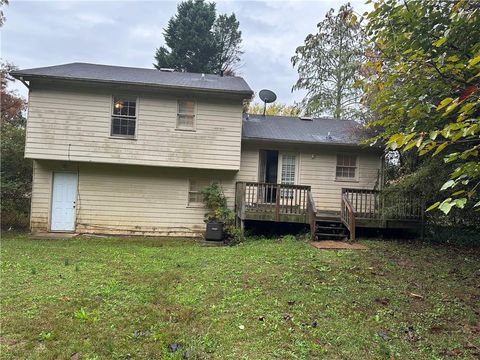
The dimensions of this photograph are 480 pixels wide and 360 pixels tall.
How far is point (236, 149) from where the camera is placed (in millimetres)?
11336

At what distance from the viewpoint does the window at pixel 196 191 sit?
11.9 metres

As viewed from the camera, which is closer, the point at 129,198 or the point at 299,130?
the point at 129,198

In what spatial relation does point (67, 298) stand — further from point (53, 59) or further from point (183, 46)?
point (183, 46)

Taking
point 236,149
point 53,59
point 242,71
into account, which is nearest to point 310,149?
point 236,149

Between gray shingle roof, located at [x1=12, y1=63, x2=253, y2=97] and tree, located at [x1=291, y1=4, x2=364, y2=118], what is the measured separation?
9.64m

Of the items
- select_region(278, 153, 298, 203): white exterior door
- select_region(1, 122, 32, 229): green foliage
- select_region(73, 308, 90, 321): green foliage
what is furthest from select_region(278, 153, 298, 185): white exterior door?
select_region(1, 122, 32, 229): green foliage

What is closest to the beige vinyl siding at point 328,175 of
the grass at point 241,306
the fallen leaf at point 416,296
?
the grass at point 241,306

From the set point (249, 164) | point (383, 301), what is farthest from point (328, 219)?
point (383, 301)

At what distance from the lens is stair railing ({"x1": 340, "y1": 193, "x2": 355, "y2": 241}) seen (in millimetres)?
9367

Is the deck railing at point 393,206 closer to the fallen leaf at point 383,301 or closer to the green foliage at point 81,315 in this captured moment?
the fallen leaf at point 383,301

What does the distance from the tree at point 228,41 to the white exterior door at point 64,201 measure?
2002 cm

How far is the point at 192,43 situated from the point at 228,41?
452 cm

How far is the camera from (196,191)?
39.3ft

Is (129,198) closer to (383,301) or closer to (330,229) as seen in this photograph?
(330,229)
